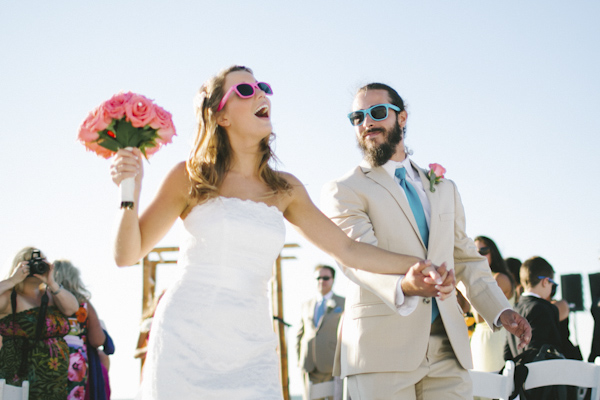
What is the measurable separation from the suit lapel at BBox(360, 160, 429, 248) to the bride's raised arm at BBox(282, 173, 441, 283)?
0.64m

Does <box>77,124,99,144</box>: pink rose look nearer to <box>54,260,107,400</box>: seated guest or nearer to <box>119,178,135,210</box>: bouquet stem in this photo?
<box>119,178,135,210</box>: bouquet stem

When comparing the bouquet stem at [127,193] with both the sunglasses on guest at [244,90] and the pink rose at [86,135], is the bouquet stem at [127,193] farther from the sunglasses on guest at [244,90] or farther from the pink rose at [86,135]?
the sunglasses on guest at [244,90]

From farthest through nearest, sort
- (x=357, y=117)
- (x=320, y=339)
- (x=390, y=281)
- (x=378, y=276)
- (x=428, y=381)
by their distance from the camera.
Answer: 1. (x=320, y=339)
2. (x=357, y=117)
3. (x=428, y=381)
4. (x=378, y=276)
5. (x=390, y=281)

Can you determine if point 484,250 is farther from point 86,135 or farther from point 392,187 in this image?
point 86,135

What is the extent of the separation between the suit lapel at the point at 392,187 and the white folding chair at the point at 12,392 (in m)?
2.33

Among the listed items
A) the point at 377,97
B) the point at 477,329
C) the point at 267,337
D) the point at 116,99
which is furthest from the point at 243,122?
the point at 477,329

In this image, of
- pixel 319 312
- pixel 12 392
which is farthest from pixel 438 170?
pixel 319 312

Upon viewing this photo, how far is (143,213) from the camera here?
2582 millimetres

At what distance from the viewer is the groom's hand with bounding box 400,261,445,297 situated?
8.58ft

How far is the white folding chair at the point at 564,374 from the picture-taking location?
3.92 metres

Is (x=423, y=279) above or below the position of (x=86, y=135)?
below

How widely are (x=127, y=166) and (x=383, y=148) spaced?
69.1 inches

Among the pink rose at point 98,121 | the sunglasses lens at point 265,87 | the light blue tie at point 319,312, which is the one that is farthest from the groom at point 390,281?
the light blue tie at point 319,312

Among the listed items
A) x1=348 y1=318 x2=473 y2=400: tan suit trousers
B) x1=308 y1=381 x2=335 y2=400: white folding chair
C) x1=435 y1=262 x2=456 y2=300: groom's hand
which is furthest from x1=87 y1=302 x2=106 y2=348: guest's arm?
x1=435 y1=262 x2=456 y2=300: groom's hand
